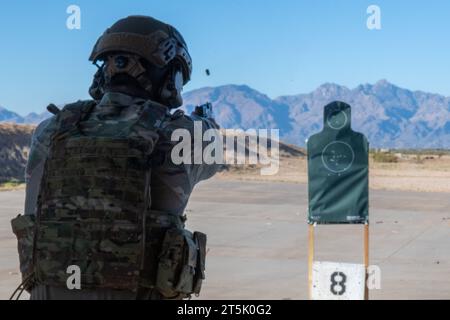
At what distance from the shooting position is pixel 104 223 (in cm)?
291

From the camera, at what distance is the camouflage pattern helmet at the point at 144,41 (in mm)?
3146

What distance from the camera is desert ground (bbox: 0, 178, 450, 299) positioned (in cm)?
895

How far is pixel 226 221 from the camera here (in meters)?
16.3

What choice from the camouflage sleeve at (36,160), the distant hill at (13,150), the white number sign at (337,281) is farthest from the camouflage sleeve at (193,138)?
the distant hill at (13,150)

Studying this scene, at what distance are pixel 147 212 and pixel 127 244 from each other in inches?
5.6

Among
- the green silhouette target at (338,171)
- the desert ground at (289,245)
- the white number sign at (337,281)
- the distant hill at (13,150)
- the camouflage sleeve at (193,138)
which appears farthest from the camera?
the distant hill at (13,150)

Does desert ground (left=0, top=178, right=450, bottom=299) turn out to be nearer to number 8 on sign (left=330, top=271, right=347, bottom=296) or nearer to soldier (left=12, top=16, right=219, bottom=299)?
number 8 on sign (left=330, top=271, right=347, bottom=296)

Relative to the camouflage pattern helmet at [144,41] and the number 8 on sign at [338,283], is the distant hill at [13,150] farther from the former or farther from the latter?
the camouflage pattern helmet at [144,41]

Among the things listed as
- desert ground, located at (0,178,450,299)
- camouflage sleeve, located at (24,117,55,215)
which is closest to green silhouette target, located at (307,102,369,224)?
desert ground, located at (0,178,450,299)

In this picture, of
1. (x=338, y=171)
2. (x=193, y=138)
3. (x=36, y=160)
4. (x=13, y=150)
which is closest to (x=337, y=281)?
(x=338, y=171)

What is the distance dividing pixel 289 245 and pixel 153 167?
10.1m

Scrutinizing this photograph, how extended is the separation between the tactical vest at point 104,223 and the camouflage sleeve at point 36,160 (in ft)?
0.27

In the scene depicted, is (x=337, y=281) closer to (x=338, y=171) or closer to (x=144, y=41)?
(x=338, y=171)

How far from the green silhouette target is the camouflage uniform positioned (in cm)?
491
